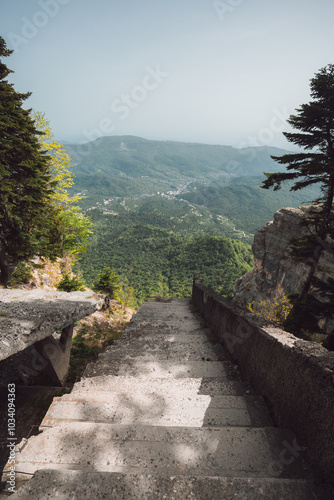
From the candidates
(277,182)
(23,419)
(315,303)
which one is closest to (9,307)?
(23,419)

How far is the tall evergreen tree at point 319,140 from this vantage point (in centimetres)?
588

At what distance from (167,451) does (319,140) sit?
7838 millimetres

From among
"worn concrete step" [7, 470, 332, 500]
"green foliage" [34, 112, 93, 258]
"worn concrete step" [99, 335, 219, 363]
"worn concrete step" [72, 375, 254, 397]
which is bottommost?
"worn concrete step" [99, 335, 219, 363]

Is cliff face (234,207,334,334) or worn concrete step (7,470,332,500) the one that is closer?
worn concrete step (7,470,332,500)

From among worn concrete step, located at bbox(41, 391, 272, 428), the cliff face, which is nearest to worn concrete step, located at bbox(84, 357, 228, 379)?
→ worn concrete step, located at bbox(41, 391, 272, 428)

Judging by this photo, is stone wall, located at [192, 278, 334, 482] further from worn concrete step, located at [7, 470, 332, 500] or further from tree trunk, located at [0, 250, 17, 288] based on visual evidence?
tree trunk, located at [0, 250, 17, 288]

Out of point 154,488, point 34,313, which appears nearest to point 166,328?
point 34,313

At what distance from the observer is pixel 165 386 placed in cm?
311

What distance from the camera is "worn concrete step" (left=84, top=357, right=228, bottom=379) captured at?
3752 mm

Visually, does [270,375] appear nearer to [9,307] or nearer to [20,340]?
[20,340]

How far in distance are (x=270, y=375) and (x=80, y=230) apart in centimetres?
1151

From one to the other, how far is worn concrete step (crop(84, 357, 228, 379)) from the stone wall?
52 cm

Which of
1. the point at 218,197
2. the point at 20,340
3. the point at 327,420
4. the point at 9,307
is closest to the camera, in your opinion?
the point at 327,420

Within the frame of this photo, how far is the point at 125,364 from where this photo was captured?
406 cm
